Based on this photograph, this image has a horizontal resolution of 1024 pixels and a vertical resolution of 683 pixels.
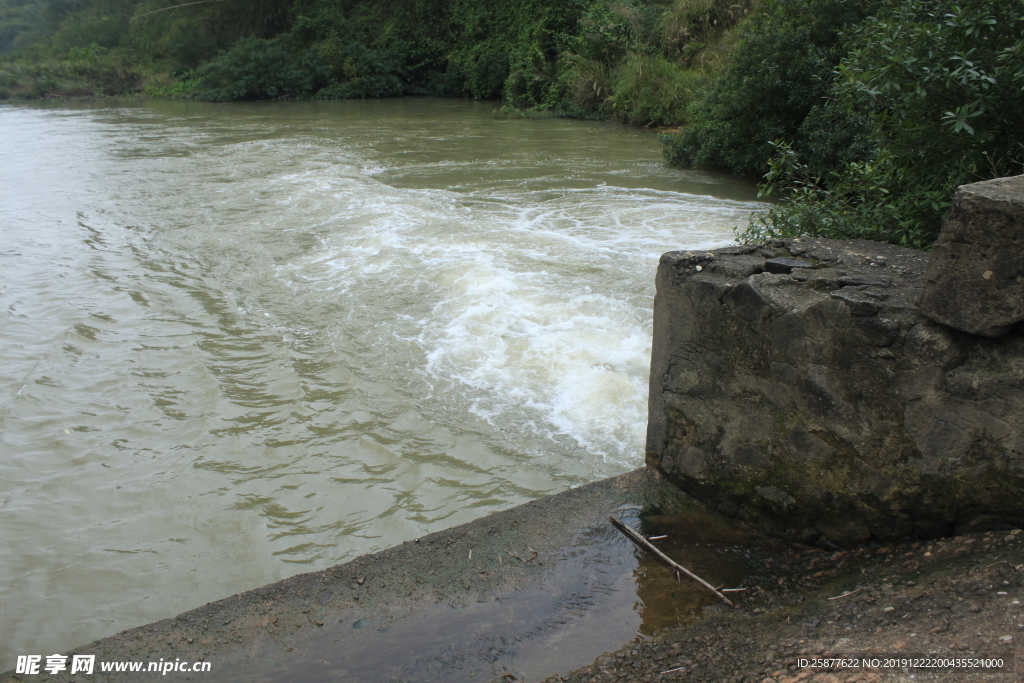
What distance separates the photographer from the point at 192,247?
31.3 ft

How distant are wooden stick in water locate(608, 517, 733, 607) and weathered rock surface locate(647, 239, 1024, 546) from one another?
0.43m

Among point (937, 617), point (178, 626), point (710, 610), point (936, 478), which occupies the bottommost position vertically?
point (178, 626)

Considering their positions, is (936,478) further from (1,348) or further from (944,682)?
(1,348)

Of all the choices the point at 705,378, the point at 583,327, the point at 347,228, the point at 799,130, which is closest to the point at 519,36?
the point at 799,130

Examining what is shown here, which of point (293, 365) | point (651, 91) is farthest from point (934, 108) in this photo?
point (651, 91)

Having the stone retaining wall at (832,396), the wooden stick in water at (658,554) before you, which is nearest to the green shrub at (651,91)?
the stone retaining wall at (832,396)

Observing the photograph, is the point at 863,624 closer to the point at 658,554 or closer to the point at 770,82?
the point at 658,554

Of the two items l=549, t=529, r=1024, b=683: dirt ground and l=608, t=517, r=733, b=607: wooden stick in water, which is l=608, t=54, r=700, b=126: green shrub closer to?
l=608, t=517, r=733, b=607: wooden stick in water

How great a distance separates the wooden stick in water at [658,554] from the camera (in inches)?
119

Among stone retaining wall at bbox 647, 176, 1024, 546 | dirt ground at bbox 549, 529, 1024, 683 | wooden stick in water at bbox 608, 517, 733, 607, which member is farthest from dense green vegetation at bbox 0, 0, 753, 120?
dirt ground at bbox 549, 529, 1024, 683

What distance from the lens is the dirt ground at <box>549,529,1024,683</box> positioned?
2.23 meters

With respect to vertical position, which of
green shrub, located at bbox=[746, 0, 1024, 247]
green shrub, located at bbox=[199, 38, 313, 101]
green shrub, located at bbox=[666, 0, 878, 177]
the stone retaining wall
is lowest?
the stone retaining wall

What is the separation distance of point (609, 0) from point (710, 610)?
22.8m

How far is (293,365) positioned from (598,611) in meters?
3.90
